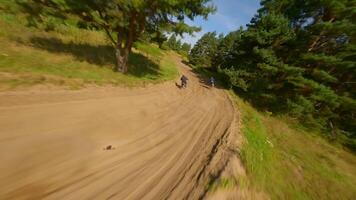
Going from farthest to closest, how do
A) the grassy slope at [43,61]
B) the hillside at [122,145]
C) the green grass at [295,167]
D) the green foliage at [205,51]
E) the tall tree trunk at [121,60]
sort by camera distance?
the green foliage at [205,51] → the tall tree trunk at [121,60] → the green grass at [295,167] → the grassy slope at [43,61] → the hillside at [122,145]

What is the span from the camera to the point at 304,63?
24016 millimetres

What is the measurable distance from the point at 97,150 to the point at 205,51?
68286 mm

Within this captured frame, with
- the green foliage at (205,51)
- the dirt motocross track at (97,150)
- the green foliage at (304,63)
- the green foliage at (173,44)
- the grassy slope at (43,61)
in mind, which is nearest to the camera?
the dirt motocross track at (97,150)

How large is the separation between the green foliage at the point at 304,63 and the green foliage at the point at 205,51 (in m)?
39.9

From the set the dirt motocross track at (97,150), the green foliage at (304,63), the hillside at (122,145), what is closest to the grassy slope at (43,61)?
the hillside at (122,145)

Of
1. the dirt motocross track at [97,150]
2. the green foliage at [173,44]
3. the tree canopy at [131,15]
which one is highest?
the tree canopy at [131,15]

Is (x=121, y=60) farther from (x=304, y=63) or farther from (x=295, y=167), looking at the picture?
(x=304, y=63)

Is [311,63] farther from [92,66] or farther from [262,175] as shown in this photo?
[92,66]

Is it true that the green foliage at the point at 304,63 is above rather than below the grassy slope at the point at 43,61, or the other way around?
above

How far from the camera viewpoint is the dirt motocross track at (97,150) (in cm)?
494

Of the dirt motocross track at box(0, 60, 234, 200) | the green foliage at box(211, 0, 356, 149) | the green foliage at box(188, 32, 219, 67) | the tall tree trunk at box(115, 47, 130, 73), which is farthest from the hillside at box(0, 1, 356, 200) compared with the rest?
the green foliage at box(188, 32, 219, 67)

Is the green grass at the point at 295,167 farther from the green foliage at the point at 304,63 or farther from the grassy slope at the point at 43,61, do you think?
the grassy slope at the point at 43,61

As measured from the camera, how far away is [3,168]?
4699mm

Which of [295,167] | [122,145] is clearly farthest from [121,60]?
[295,167]
